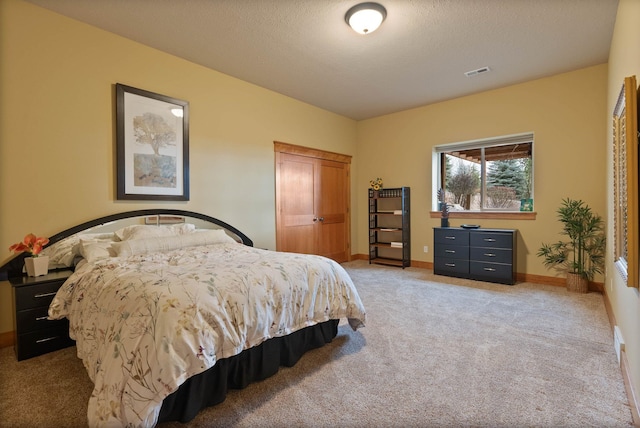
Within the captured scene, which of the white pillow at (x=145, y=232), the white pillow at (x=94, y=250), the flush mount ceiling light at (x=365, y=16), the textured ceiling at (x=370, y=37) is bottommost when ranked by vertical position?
the white pillow at (x=94, y=250)

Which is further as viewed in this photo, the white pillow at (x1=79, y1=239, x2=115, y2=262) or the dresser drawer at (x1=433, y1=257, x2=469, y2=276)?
the dresser drawer at (x1=433, y1=257, x2=469, y2=276)

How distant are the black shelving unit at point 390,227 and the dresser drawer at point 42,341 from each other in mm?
4527

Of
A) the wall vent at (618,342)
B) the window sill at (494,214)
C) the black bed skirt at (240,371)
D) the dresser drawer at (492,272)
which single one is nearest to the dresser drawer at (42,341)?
the black bed skirt at (240,371)

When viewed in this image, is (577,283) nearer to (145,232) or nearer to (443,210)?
(443,210)

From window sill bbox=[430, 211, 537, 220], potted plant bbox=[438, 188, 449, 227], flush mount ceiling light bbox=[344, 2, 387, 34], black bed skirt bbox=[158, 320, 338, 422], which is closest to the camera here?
black bed skirt bbox=[158, 320, 338, 422]

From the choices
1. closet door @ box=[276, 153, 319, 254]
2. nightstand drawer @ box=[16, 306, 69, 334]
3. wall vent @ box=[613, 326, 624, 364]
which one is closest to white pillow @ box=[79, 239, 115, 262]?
nightstand drawer @ box=[16, 306, 69, 334]

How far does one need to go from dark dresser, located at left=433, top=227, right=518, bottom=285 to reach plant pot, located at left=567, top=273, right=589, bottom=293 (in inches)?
24.3

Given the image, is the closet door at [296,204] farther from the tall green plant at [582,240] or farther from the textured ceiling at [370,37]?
the tall green plant at [582,240]

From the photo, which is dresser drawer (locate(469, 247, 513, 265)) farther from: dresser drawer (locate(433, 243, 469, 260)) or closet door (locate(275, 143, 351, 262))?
closet door (locate(275, 143, 351, 262))

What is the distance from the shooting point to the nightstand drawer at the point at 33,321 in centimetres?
229

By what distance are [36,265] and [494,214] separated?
17.8 feet

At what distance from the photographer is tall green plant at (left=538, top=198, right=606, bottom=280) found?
152 inches

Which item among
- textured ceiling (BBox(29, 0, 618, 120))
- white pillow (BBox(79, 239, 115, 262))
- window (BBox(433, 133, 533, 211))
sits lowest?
white pillow (BBox(79, 239, 115, 262))

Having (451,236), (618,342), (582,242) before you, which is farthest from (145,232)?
(582,242)
